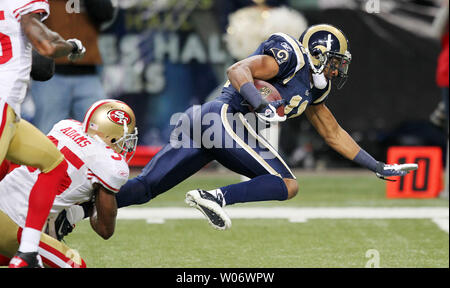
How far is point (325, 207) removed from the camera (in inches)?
246

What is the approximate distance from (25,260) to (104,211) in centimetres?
47

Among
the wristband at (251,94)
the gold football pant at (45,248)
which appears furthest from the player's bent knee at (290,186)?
the gold football pant at (45,248)

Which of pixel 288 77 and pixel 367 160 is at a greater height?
pixel 288 77

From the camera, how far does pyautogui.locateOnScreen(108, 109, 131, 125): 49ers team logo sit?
131 inches

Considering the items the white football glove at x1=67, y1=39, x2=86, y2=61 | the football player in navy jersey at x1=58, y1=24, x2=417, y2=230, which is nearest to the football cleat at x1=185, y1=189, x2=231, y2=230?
the football player in navy jersey at x1=58, y1=24, x2=417, y2=230

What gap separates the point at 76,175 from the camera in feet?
10.6

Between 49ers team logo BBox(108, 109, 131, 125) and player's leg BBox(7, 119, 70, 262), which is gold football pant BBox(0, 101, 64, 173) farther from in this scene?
49ers team logo BBox(108, 109, 131, 125)

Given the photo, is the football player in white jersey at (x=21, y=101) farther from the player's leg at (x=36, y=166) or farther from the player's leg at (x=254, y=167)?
the player's leg at (x=254, y=167)

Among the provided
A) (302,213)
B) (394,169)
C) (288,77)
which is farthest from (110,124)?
(302,213)

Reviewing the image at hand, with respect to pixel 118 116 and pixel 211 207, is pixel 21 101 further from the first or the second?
pixel 211 207

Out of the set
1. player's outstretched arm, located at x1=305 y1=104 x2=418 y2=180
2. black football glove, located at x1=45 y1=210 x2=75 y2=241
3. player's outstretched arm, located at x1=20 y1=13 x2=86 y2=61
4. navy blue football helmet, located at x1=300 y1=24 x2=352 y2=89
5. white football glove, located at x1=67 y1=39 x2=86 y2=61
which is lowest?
black football glove, located at x1=45 y1=210 x2=75 y2=241

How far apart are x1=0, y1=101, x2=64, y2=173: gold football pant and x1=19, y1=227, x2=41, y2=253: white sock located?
23 centimetres

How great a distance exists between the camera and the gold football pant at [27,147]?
290 cm

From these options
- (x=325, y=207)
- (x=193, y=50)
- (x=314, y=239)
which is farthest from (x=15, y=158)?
(x=193, y=50)
